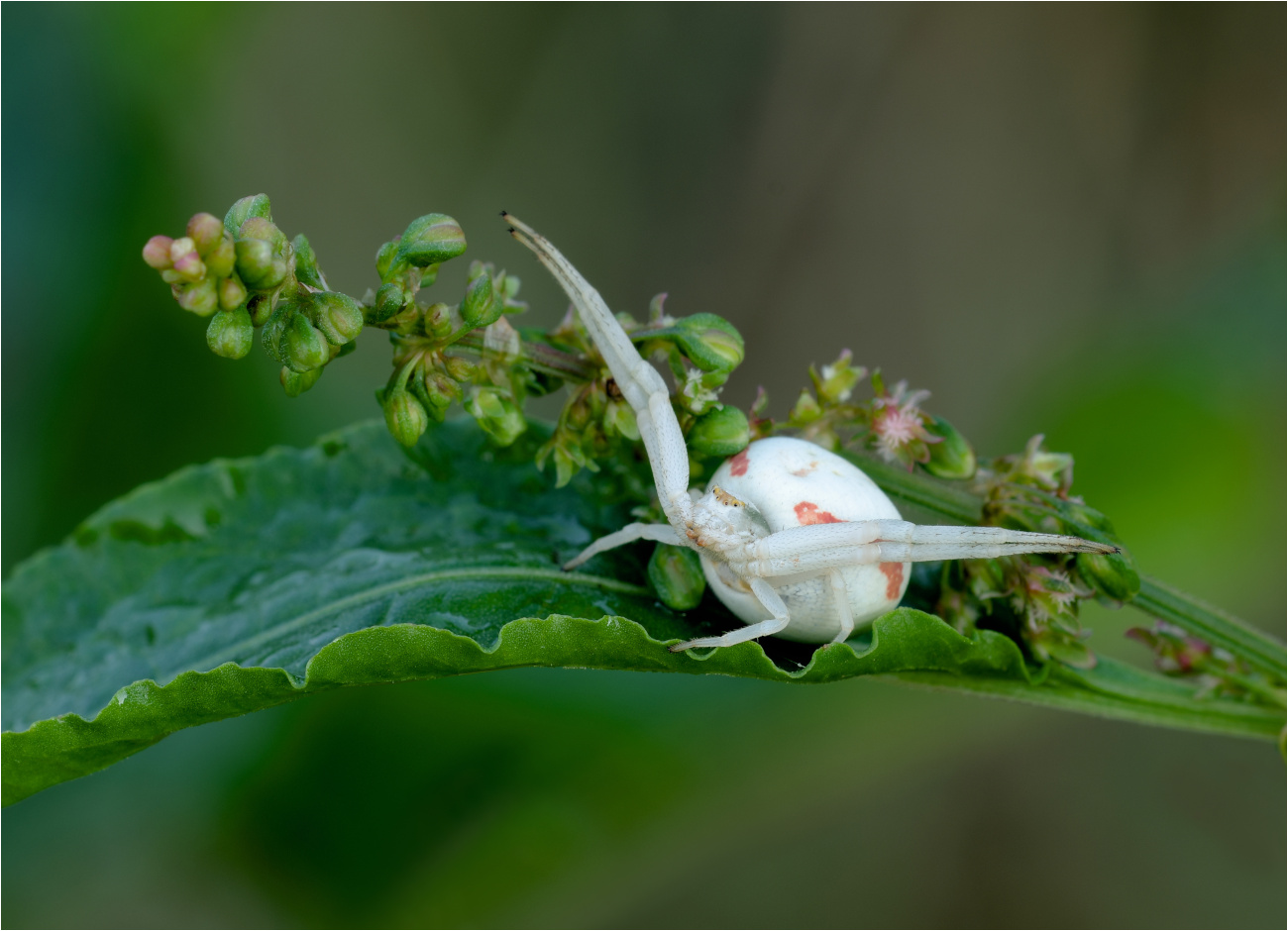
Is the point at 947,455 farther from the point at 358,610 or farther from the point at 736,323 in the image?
the point at 736,323

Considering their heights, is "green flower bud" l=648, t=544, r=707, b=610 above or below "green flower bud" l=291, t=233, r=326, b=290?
below

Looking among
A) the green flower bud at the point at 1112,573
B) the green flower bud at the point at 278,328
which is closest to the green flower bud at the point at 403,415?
the green flower bud at the point at 278,328

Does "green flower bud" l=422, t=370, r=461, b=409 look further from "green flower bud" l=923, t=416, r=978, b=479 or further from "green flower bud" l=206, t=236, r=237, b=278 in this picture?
"green flower bud" l=923, t=416, r=978, b=479

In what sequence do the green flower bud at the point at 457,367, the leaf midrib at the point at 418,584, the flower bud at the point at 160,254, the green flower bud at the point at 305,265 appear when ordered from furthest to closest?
the leaf midrib at the point at 418,584 < the green flower bud at the point at 457,367 < the green flower bud at the point at 305,265 < the flower bud at the point at 160,254

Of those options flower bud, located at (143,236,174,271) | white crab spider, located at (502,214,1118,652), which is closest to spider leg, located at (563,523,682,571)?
white crab spider, located at (502,214,1118,652)

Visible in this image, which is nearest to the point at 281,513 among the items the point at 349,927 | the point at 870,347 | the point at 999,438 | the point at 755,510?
the point at 755,510

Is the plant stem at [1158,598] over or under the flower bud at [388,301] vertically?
over

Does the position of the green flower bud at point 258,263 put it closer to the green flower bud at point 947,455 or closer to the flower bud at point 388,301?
the flower bud at point 388,301

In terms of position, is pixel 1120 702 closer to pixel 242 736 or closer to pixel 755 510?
pixel 755 510
